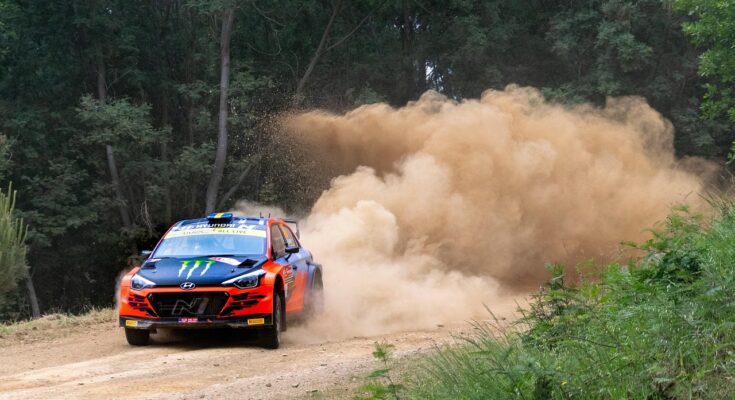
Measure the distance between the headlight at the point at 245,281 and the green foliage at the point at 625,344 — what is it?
13.5 feet

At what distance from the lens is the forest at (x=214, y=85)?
37.6 metres

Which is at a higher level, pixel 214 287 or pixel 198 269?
pixel 198 269

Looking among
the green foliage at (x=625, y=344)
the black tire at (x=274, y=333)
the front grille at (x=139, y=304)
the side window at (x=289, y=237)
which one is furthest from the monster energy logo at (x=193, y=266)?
the green foliage at (x=625, y=344)

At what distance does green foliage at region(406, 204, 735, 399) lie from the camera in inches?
236

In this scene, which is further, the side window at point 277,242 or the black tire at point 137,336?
the side window at point 277,242

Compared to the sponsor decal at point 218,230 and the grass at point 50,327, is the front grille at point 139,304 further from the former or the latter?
the grass at point 50,327

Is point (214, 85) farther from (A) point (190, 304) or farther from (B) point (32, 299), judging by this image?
(A) point (190, 304)

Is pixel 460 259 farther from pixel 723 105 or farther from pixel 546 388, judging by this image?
pixel 546 388

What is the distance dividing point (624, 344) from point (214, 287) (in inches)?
262

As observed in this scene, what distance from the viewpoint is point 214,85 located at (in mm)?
40000

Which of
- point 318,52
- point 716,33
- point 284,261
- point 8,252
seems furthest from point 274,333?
point 318,52

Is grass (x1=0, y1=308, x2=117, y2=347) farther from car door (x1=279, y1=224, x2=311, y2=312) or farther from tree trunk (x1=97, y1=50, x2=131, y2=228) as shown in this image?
tree trunk (x1=97, y1=50, x2=131, y2=228)

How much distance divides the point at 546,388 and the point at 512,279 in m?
17.9

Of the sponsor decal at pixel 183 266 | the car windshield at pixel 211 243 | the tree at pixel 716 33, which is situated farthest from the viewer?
the tree at pixel 716 33
